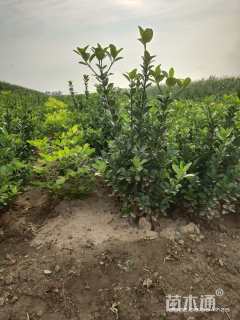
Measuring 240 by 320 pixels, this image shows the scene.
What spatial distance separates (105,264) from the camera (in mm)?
2701

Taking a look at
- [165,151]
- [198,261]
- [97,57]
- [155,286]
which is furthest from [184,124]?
[155,286]

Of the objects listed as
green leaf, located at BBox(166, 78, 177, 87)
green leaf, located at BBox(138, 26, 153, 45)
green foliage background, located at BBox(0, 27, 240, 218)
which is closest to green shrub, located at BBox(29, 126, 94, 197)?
green foliage background, located at BBox(0, 27, 240, 218)

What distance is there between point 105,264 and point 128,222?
49 cm

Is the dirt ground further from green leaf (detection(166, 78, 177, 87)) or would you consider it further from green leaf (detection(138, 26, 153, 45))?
green leaf (detection(138, 26, 153, 45))

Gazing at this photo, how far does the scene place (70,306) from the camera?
2.43 meters

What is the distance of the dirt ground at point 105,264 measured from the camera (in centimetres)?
244

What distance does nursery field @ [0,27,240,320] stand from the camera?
2504 millimetres

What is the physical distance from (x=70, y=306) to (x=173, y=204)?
4.37ft

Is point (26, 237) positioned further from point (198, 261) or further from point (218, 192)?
point (218, 192)

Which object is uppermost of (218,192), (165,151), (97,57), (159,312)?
(97,57)

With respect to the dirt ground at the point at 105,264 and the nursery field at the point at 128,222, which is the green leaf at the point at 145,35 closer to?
the nursery field at the point at 128,222

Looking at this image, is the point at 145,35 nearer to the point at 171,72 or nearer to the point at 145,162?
the point at 171,72

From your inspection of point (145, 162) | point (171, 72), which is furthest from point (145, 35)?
A: point (145, 162)

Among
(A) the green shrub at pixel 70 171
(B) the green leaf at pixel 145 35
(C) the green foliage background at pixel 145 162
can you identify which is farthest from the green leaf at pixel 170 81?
(A) the green shrub at pixel 70 171
